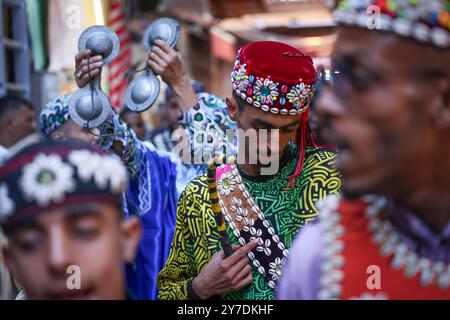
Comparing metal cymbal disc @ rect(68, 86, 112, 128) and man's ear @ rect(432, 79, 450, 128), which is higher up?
man's ear @ rect(432, 79, 450, 128)

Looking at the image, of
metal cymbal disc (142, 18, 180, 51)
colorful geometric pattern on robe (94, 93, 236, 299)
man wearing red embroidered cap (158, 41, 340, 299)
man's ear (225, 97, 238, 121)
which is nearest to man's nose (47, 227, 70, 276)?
man wearing red embroidered cap (158, 41, 340, 299)

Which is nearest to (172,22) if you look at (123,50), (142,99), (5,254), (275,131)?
(142,99)

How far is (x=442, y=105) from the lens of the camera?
1502 millimetres

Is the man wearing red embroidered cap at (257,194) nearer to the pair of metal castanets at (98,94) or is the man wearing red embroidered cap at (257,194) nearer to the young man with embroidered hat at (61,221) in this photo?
the pair of metal castanets at (98,94)

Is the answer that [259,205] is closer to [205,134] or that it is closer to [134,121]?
[205,134]

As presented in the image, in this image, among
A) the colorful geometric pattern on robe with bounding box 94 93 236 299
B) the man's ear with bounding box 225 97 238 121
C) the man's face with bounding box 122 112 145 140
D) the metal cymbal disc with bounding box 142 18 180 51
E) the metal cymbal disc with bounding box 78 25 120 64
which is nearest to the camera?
the man's ear with bounding box 225 97 238 121

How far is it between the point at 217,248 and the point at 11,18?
5456mm

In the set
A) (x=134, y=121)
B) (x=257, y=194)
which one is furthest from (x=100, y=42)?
(x=134, y=121)

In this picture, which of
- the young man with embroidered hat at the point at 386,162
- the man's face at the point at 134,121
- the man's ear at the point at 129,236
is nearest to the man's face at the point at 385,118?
the young man with embroidered hat at the point at 386,162

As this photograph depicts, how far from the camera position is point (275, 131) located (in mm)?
2645

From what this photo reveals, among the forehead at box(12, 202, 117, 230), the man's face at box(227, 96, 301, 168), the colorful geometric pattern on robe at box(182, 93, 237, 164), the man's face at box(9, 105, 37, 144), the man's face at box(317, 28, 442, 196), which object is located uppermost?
the man's face at box(317, 28, 442, 196)

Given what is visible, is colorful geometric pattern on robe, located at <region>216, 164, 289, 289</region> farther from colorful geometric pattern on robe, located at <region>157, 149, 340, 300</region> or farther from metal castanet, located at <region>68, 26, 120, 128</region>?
metal castanet, located at <region>68, 26, 120, 128</region>

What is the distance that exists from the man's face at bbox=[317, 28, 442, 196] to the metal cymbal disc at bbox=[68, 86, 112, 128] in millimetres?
1944

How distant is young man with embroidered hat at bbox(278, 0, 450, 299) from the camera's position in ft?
4.83
